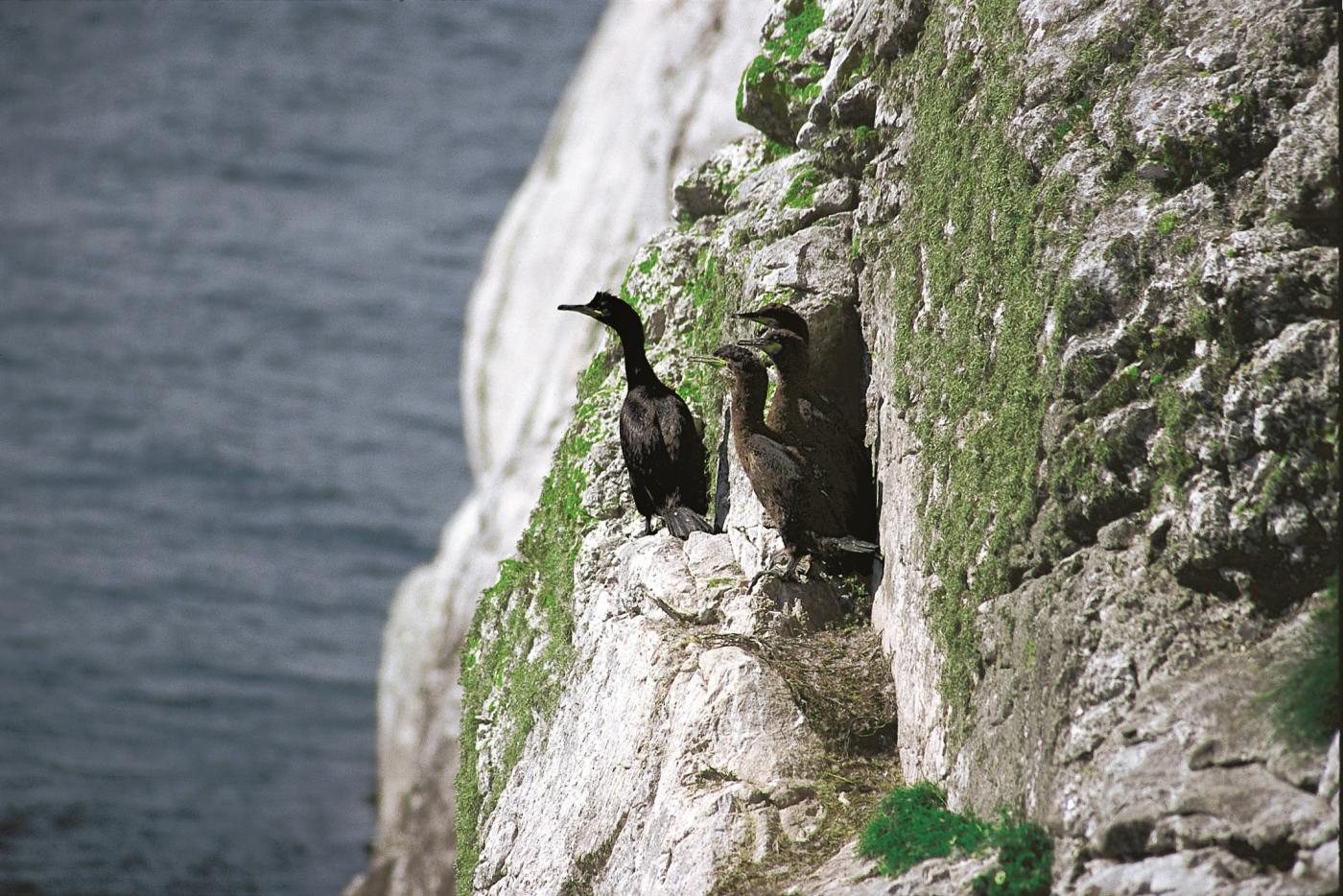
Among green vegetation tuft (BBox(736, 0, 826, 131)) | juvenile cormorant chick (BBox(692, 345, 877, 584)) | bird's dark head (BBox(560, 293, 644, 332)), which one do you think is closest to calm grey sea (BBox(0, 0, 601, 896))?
bird's dark head (BBox(560, 293, 644, 332))

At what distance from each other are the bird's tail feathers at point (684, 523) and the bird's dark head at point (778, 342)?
899 mm

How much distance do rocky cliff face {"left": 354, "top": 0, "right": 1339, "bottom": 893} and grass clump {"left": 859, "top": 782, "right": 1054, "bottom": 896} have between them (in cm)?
8

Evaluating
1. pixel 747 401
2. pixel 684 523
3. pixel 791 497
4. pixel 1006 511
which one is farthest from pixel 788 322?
pixel 1006 511

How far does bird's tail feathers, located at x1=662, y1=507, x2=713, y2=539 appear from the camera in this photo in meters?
6.40

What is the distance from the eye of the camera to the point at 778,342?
6008 millimetres

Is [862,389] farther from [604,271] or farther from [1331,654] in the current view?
[604,271]

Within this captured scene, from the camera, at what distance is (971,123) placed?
17.9 feet

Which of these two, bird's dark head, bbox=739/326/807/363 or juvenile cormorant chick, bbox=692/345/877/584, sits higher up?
bird's dark head, bbox=739/326/807/363

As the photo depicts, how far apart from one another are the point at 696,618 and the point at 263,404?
20093 mm

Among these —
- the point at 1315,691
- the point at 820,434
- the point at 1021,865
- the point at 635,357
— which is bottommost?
the point at 1021,865

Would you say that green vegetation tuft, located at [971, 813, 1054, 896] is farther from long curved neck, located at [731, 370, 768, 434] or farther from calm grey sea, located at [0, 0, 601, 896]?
calm grey sea, located at [0, 0, 601, 896]

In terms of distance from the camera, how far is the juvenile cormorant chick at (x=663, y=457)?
653cm

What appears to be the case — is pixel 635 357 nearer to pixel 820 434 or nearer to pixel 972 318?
pixel 820 434

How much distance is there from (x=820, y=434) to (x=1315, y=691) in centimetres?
271
